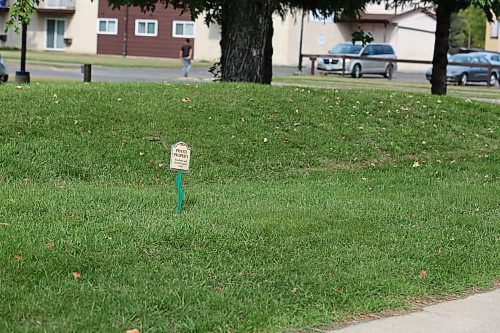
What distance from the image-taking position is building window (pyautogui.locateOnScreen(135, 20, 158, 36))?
5231 centimetres

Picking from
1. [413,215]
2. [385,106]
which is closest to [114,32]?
[385,106]

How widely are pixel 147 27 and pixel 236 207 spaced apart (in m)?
46.5

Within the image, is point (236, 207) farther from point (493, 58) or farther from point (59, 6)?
point (59, 6)

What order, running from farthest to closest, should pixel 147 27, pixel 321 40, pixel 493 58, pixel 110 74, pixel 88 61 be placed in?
pixel 321 40 < pixel 147 27 < pixel 88 61 < pixel 493 58 < pixel 110 74

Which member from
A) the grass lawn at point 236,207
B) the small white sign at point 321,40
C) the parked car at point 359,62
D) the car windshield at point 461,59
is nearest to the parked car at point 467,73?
the car windshield at point 461,59

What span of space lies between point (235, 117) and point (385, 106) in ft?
10.5

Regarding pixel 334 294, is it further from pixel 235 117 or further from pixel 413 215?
pixel 235 117

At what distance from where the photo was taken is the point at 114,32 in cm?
5331

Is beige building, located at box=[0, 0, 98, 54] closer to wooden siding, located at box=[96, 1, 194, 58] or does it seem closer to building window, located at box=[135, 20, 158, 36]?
wooden siding, located at box=[96, 1, 194, 58]

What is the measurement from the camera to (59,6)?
53.4 metres

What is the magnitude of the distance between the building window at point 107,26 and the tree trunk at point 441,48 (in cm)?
3704

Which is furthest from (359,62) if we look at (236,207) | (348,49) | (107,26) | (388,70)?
(236,207)

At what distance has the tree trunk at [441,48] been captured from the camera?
18.5m

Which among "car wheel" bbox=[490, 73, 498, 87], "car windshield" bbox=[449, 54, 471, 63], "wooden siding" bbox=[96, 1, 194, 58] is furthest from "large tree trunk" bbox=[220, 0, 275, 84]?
"wooden siding" bbox=[96, 1, 194, 58]
